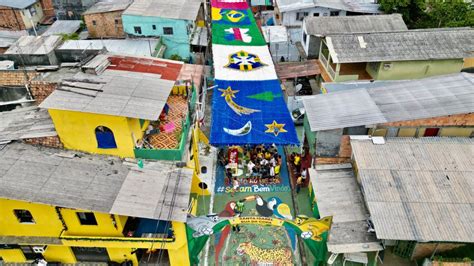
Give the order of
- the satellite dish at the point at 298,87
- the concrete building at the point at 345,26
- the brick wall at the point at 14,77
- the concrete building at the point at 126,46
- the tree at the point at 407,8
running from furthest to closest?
the tree at the point at 407,8 → the satellite dish at the point at 298,87 → the concrete building at the point at 126,46 → the concrete building at the point at 345,26 → the brick wall at the point at 14,77

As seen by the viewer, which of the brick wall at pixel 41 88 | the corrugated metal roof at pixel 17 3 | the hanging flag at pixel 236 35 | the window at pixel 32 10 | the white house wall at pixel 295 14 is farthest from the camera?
the window at pixel 32 10

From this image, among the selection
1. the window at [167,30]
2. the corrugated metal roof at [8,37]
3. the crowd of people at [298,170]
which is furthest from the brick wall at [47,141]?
the window at [167,30]

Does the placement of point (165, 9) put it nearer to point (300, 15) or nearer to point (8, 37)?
point (300, 15)

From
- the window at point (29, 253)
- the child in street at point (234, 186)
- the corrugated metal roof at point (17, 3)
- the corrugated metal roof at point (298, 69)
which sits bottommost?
the child in street at point (234, 186)

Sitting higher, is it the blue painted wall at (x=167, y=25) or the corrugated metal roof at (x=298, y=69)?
the blue painted wall at (x=167, y=25)

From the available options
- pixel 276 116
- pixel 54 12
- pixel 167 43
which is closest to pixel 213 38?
pixel 167 43

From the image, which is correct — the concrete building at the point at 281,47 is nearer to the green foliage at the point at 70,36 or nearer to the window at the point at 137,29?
the window at the point at 137,29

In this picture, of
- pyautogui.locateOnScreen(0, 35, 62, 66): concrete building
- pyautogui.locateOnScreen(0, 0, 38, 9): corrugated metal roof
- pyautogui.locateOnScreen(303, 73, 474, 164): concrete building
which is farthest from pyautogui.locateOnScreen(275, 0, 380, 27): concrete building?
pyautogui.locateOnScreen(0, 0, 38, 9): corrugated metal roof
